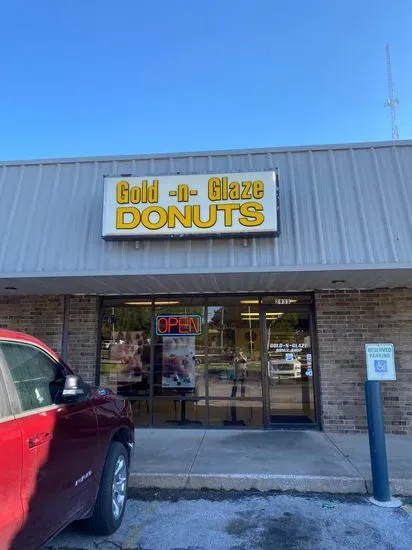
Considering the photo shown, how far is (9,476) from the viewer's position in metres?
2.60

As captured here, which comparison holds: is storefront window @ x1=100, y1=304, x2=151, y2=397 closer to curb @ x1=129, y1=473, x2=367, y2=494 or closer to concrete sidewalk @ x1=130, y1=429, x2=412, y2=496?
concrete sidewalk @ x1=130, y1=429, x2=412, y2=496

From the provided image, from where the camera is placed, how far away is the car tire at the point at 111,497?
407 cm

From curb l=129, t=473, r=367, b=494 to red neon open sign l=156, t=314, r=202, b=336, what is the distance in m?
3.75

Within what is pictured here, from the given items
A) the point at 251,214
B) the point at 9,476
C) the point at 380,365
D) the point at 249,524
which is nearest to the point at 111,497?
the point at 249,524

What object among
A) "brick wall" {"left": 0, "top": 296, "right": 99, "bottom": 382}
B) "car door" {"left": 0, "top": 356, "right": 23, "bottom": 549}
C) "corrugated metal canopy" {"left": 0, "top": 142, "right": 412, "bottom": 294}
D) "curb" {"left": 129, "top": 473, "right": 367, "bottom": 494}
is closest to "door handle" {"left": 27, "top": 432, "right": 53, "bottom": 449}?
"car door" {"left": 0, "top": 356, "right": 23, "bottom": 549}

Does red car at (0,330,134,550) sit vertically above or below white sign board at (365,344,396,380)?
below

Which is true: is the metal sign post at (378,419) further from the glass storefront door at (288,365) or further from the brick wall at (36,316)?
the brick wall at (36,316)

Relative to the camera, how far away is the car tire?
4.07m

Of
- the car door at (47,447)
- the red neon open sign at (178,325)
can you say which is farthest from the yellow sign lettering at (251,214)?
the car door at (47,447)

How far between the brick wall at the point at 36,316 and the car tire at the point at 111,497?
509cm

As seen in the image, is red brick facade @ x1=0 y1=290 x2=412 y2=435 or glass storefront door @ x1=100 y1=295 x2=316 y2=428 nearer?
red brick facade @ x1=0 y1=290 x2=412 y2=435

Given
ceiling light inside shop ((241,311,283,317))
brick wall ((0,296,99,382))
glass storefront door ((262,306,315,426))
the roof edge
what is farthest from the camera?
brick wall ((0,296,99,382))

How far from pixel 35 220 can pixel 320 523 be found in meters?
5.89

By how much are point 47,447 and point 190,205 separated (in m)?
4.67
